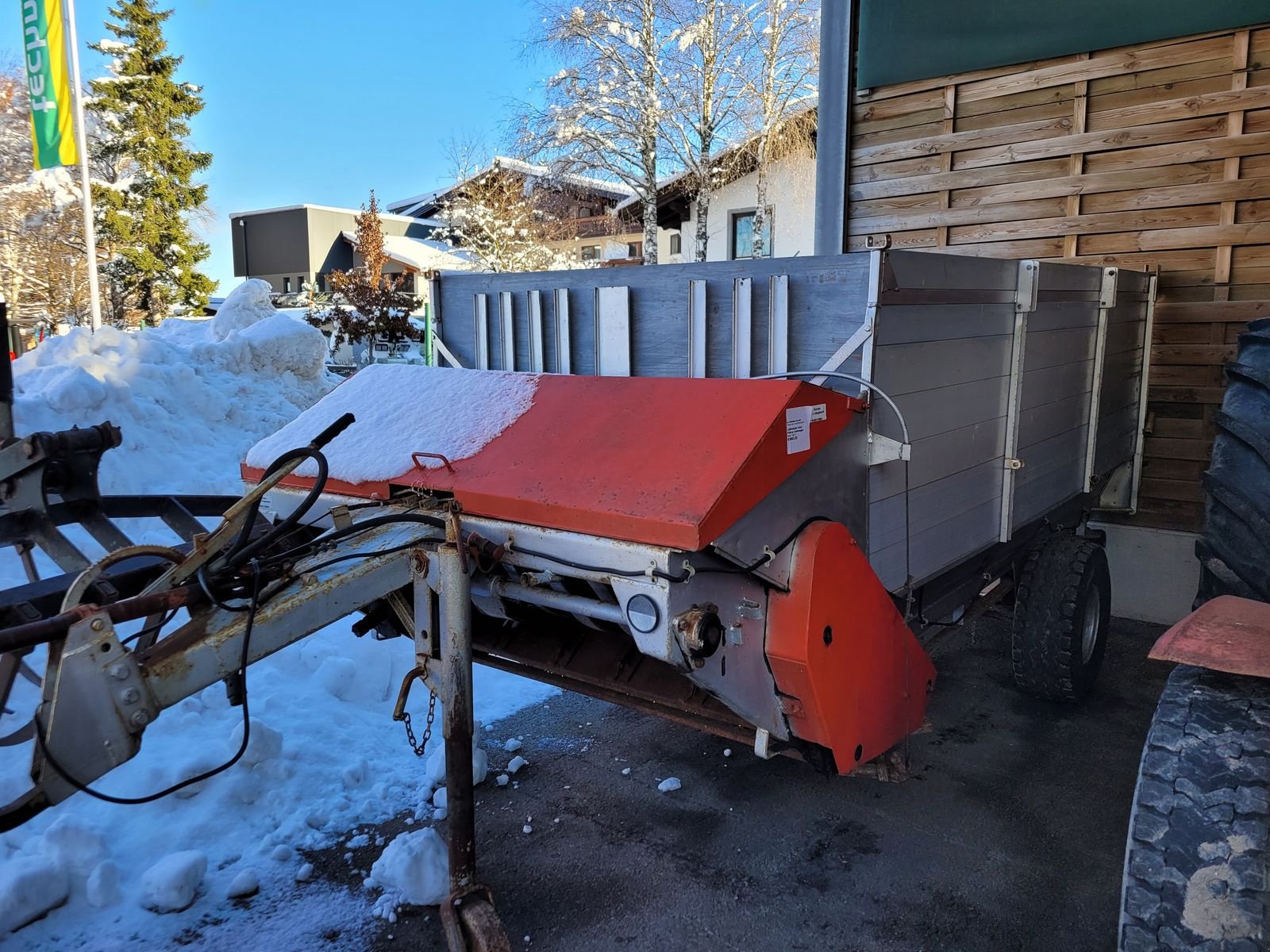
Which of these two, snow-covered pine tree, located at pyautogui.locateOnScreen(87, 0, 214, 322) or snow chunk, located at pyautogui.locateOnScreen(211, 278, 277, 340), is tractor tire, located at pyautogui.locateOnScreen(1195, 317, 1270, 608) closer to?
snow chunk, located at pyautogui.locateOnScreen(211, 278, 277, 340)

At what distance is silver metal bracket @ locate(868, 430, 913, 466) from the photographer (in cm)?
292

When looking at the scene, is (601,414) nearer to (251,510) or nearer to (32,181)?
(251,510)

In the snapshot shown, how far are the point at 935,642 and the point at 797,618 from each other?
165 cm

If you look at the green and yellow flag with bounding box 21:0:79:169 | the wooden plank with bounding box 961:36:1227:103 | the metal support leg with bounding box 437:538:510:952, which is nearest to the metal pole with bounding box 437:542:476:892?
the metal support leg with bounding box 437:538:510:952

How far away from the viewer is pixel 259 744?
361 cm

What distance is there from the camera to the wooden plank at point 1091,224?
5.44 meters

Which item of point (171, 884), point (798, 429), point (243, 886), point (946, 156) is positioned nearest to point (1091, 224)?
point (946, 156)

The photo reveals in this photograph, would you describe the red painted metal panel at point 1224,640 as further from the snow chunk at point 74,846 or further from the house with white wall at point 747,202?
the house with white wall at point 747,202

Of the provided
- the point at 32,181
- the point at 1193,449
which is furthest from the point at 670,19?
the point at 1193,449

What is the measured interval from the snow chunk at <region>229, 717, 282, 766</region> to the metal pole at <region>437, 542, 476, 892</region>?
138cm

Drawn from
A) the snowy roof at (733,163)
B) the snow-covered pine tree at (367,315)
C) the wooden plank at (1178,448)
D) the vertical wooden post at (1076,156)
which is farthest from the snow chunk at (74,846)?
the snowy roof at (733,163)

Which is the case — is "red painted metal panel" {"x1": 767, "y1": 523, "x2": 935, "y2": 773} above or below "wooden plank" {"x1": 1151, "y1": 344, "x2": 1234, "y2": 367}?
below

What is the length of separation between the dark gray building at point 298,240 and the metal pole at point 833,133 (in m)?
32.8

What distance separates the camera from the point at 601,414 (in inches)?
116
